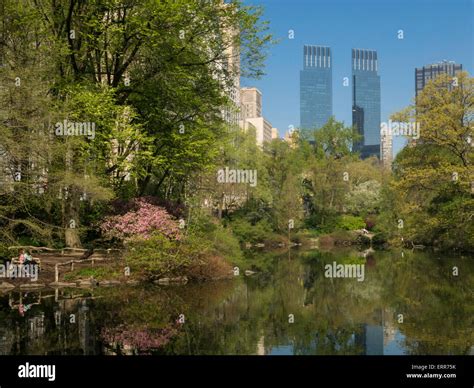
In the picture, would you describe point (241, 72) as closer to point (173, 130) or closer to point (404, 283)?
point (173, 130)

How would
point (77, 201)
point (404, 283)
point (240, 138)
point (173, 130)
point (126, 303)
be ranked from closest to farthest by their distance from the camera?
point (126, 303) → point (404, 283) → point (77, 201) → point (173, 130) → point (240, 138)

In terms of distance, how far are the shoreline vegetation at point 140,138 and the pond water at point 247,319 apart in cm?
421

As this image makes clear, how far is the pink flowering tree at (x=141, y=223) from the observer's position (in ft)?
84.7

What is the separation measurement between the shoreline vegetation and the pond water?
4213 mm

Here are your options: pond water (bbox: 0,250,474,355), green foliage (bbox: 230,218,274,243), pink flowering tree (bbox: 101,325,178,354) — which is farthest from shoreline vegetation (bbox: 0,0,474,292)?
Result: green foliage (bbox: 230,218,274,243)

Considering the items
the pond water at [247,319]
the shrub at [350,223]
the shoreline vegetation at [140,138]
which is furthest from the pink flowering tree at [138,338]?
the shrub at [350,223]

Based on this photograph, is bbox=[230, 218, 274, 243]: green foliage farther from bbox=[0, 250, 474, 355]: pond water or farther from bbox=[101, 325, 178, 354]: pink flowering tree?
bbox=[101, 325, 178, 354]: pink flowering tree

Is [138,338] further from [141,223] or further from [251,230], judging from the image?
[251,230]

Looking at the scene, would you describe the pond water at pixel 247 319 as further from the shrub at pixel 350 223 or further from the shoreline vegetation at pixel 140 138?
the shrub at pixel 350 223

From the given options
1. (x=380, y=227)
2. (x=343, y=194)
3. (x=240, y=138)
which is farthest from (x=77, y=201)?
(x=343, y=194)

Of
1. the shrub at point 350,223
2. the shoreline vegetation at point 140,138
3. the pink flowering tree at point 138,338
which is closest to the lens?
the pink flowering tree at point 138,338

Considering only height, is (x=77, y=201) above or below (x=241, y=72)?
below

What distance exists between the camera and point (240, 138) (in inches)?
2372

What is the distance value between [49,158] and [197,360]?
43.5 feet
